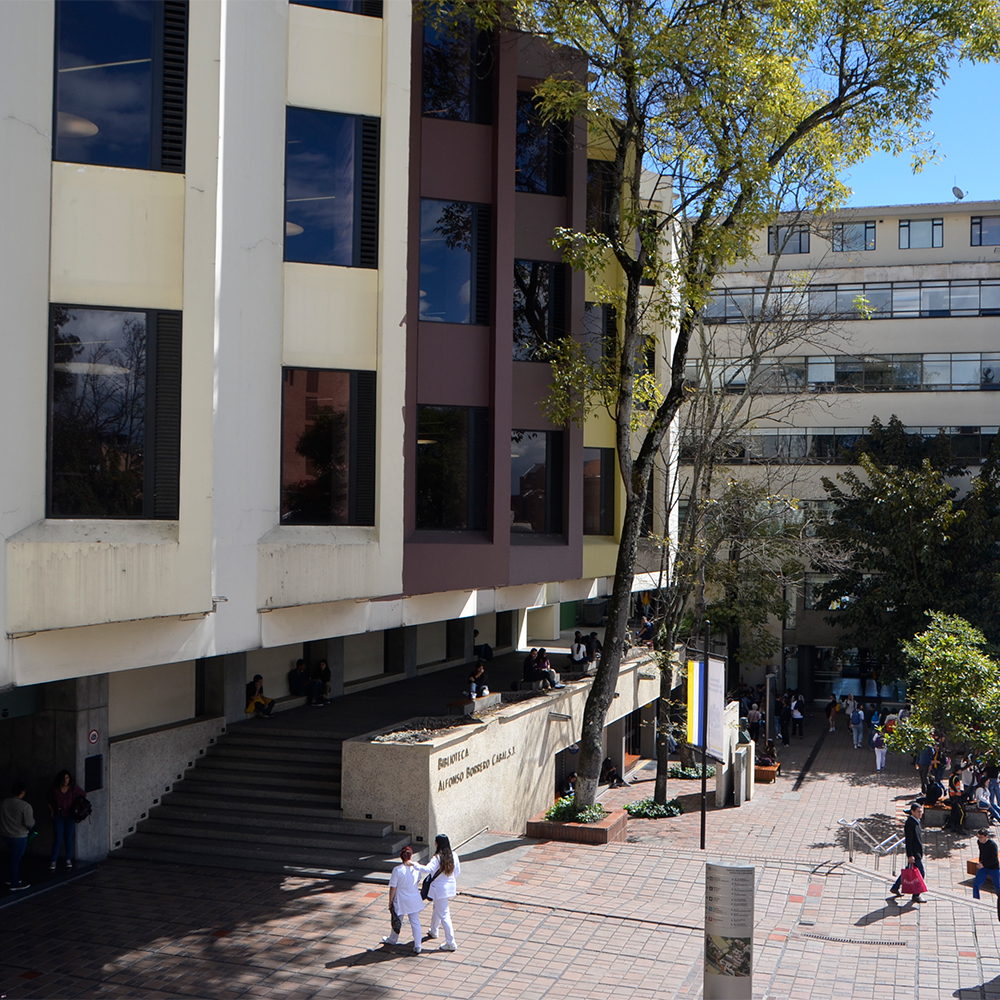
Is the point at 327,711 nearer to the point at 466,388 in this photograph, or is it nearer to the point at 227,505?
the point at 466,388

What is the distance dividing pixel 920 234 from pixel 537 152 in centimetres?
3055

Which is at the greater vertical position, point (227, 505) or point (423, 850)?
point (227, 505)

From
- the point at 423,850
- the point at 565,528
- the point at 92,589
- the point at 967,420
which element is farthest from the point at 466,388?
the point at 967,420

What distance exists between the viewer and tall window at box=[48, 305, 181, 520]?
11617 millimetres

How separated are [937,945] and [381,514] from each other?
30.8 feet

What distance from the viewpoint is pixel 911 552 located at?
3700 cm

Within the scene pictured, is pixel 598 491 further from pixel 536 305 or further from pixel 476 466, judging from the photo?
pixel 476 466

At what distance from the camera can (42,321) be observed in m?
11.5

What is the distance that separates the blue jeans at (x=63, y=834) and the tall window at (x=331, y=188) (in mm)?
8742

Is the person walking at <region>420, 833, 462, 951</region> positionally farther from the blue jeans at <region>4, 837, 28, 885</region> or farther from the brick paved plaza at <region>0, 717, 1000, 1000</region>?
the blue jeans at <region>4, 837, 28, 885</region>

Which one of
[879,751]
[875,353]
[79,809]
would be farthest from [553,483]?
[875,353]

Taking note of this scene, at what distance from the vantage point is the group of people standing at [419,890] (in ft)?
39.5

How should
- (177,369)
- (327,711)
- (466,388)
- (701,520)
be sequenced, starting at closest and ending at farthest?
1. (177,369)
2. (466,388)
3. (327,711)
4. (701,520)

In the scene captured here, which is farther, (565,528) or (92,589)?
(565,528)
